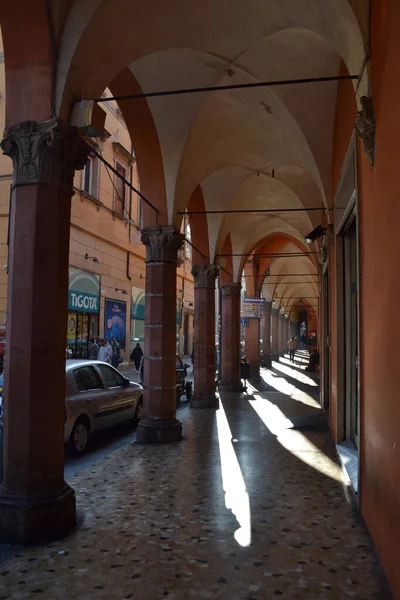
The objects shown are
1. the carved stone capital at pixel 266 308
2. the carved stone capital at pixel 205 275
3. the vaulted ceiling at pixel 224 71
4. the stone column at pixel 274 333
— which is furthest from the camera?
the stone column at pixel 274 333

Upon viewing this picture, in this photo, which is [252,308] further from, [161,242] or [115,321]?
[161,242]

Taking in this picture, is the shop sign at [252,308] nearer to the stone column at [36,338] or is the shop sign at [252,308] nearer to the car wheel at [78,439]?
the car wheel at [78,439]

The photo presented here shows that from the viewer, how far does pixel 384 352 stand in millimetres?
3484

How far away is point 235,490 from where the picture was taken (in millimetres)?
5469

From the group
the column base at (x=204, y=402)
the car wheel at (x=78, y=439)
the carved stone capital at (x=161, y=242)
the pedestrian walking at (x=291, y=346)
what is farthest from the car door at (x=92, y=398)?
the pedestrian walking at (x=291, y=346)

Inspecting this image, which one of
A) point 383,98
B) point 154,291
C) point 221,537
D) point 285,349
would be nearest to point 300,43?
point 383,98

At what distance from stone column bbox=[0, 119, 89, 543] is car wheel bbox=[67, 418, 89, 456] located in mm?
2845

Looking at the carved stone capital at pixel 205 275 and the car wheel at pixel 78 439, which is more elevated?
the carved stone capital at pixel 205 275

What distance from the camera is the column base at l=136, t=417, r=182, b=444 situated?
7973mm

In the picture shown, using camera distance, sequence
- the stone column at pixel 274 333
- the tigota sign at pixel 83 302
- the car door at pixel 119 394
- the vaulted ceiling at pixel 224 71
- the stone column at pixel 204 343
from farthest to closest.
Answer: the stone column at pixel 274 333 → the tigota sign at pixel 83 302 → the stone column at pixel 204 343 → the car door at pixel 119 394 → the vaulted ceiling at pixel 224 71

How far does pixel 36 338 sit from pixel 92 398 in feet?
11.9

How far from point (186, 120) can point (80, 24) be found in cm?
361

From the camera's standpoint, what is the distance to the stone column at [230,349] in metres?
15.7

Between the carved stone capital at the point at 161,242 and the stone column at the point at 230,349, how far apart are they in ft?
24.7
